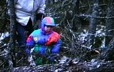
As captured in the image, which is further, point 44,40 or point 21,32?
point 21,32

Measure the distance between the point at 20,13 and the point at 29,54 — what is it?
127 centimetres

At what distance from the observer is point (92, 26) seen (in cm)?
602

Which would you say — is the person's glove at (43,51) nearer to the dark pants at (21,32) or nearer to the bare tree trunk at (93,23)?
the bare tree trunk at (93,23)

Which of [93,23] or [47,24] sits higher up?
[47,24]

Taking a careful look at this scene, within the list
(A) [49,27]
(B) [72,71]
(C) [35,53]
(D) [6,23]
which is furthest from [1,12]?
(B) [72,71]

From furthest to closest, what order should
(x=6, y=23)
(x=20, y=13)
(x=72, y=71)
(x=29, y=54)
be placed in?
(x=6, y=23) → (x=20, y=13) → (x=29, y=54) → (x=72, y=71)

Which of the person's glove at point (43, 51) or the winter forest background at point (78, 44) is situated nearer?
the winter forest background at point (78, 44)

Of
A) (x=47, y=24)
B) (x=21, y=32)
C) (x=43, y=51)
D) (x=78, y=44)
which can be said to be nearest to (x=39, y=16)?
(x=21, y=32)

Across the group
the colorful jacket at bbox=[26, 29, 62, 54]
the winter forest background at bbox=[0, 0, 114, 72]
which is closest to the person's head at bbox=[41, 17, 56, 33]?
the colorful jacket at bbox=[26, 29, 62, 54]

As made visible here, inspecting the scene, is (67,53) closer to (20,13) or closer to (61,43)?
(61,43)

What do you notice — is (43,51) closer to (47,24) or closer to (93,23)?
(47,24)

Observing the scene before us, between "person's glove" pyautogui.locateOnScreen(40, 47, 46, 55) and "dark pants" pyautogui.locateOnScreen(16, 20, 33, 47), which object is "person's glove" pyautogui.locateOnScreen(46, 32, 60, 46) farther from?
"dark pants" pyautogui.locateOnScreen(16, 20, 33, 47)

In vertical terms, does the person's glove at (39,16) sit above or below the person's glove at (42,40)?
above

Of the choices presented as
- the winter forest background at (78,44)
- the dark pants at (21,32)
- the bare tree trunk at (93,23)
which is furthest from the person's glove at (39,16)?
the bare tree trunk at (93,23)
